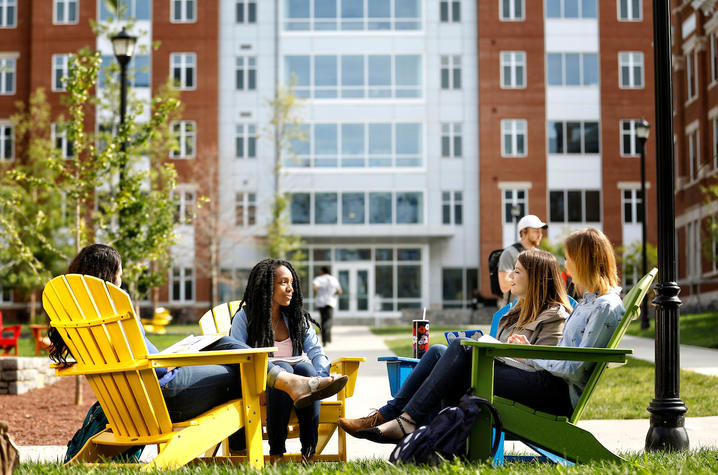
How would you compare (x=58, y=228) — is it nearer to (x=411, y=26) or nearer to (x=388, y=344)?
(x=411, y=26)

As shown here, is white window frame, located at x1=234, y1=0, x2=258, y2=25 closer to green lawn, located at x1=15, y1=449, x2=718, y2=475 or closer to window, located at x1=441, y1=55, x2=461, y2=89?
window, located at x1=441, y1=55, x2=461, y2=89

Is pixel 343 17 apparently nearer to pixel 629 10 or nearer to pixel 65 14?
pixel 65 14

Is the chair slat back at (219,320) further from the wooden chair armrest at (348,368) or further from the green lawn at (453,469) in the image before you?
the green lawn at (453,469)

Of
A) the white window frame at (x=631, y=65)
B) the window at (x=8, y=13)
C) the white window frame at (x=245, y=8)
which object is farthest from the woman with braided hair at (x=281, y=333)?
the window at (x=8, y=13)

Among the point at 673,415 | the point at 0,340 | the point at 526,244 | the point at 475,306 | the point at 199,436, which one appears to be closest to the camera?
the point at 199,436

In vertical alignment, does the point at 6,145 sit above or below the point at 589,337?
above

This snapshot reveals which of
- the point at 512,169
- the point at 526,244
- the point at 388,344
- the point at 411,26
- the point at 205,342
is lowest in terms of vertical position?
the point at 388,344

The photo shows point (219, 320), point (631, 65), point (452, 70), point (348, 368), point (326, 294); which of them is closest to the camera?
point (348, 368)

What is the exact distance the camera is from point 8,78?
45.0 meters

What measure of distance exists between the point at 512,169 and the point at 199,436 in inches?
1571

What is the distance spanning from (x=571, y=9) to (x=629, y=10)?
2.78m

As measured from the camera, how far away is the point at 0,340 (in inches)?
705

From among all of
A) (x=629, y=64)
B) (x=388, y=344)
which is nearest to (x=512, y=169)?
(x=629, y=64)

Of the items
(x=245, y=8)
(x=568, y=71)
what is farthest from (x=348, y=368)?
(x=245, y=8)
